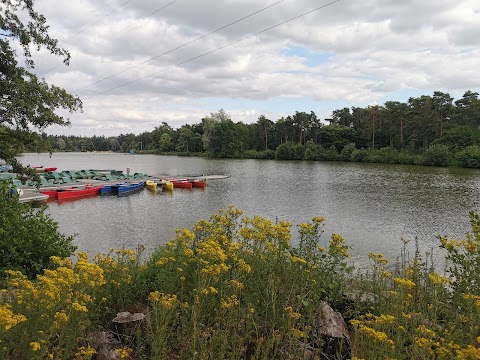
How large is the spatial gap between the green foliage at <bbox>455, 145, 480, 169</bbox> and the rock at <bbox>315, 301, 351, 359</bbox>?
69.2 metres

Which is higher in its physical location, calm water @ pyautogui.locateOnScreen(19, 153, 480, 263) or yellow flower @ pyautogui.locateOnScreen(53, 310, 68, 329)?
yellow flower @ pyautogui.locateOnScreen(53, 310, 68, 329)

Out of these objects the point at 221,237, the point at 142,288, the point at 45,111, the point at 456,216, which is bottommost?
the point at 456,216

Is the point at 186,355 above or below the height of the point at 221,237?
below

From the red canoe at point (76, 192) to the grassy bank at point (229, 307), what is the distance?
85.3 feet

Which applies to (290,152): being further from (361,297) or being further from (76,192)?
(361,297)

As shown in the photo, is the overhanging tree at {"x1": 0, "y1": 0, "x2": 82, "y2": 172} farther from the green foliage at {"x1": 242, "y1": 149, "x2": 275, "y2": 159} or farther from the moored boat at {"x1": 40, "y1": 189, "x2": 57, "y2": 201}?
the green foliage at {"x1": 242, "y1": 149, "x2": 275, "y2": 159}

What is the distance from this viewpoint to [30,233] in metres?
6.89

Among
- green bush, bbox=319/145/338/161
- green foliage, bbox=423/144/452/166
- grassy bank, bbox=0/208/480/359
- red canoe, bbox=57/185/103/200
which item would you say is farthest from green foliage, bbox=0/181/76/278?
green bush, bbox=319/145/338/161

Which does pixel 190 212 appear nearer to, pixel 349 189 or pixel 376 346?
pixel 349 189

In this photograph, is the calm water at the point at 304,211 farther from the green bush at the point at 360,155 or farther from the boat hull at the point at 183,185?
the green bush at the point at 360,155

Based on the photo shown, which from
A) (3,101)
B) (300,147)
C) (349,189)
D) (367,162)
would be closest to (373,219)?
(349,189)

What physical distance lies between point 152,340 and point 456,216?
23961 millimetres

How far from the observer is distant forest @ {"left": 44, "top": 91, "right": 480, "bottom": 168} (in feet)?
224

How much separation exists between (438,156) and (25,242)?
236 ft
